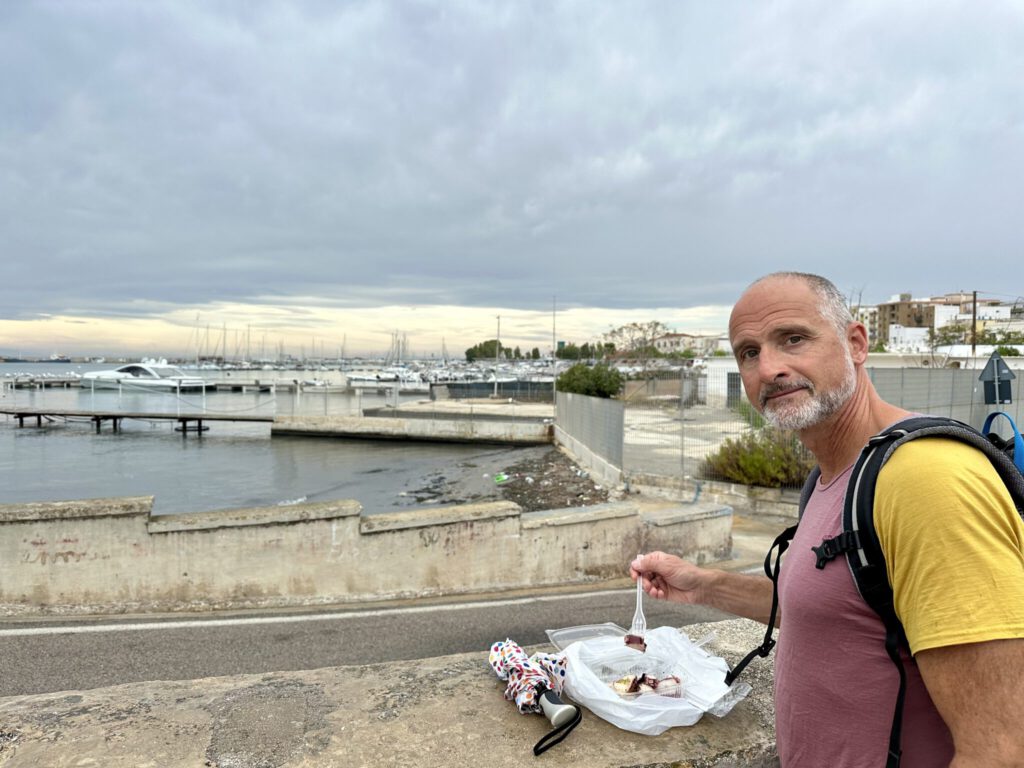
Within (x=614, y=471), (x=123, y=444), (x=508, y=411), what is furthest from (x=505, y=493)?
(x=123, y=444)

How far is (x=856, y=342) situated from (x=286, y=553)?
623 cm

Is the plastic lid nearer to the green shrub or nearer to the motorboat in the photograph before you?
the green shrub

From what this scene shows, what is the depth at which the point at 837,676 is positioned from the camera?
157 centimetres

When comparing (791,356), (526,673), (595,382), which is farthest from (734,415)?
(595,382)

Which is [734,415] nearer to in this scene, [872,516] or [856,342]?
[856,342]

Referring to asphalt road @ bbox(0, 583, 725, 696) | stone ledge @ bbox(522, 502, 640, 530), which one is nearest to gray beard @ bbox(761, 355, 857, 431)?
asphalt road @ bbox(0, 583, 725, 696)

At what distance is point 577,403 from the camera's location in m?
26.1

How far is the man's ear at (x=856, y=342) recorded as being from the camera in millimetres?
1827

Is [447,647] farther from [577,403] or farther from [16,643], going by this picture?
[577,403]

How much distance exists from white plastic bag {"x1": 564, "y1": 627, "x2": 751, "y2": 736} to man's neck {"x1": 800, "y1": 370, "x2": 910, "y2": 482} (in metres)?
1.12

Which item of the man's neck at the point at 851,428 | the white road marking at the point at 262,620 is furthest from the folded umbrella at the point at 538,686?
the white road marking at the point at 262,620

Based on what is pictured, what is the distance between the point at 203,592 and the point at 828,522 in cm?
656

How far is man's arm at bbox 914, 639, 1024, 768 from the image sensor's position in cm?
120

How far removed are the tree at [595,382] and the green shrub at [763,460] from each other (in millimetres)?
27463
